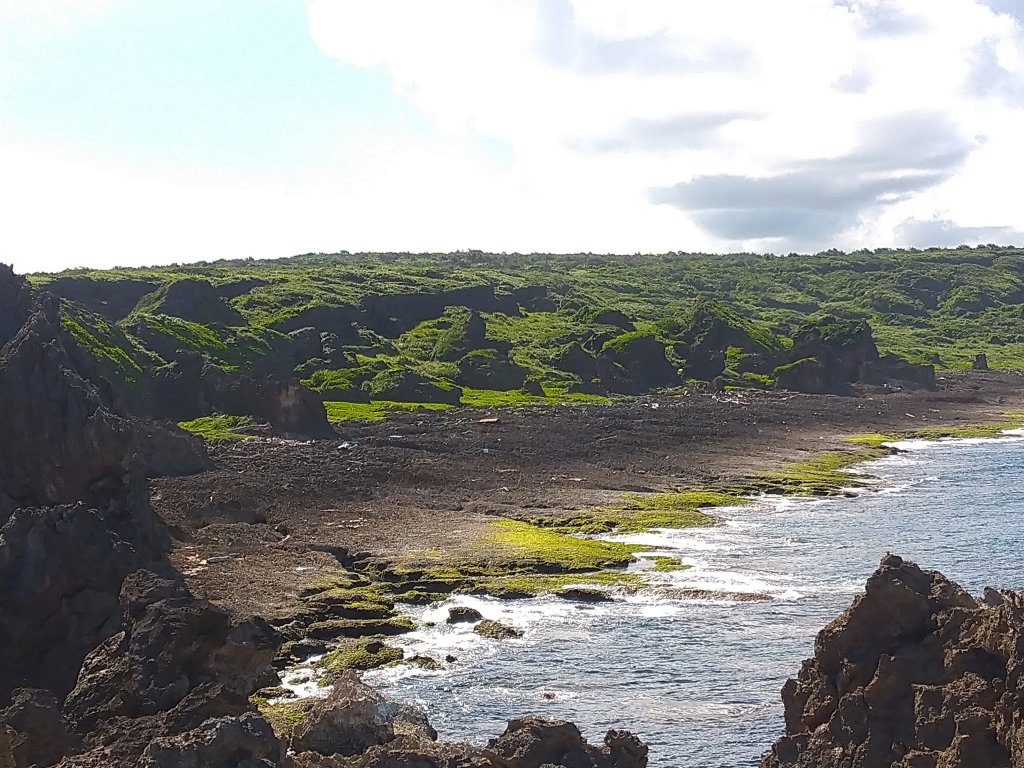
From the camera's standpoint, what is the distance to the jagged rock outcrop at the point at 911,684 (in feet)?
67.2

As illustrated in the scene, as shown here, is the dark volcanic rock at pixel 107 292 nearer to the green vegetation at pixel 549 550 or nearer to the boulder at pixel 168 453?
the boulder at pixel 168 453

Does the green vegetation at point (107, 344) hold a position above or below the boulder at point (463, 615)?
above

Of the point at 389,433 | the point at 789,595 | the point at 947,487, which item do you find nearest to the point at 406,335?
the point at 389,433

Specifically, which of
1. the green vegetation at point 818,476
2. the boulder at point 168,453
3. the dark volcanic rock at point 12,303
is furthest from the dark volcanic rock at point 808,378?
the dark volcanic rock at point 12,303

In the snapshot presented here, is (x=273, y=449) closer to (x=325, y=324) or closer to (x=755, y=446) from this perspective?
(x=755, y=446)

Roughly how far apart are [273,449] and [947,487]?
46000mm

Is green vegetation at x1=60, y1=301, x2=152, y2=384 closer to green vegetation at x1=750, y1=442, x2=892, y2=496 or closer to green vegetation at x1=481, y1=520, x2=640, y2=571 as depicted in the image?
green vegetation at x1=481, y1=520, x2=640, y2=571

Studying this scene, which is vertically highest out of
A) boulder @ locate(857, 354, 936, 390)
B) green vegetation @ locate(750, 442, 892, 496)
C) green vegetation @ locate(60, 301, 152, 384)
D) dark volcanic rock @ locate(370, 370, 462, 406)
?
green vegetation @ locate(60, 301, 152, 384)

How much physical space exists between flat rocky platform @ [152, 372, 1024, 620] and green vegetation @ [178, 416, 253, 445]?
2.61 metres

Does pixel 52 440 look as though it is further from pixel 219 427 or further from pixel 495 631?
pixel 219 427

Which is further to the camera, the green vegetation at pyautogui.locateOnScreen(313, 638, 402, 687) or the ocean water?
Answer: the green vegetation at pyautogui.locateOnScreen(313, 638, 402, 687)

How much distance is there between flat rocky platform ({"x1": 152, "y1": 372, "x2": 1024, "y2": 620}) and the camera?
5297 centimetres

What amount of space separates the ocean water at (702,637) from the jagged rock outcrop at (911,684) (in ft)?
25.1

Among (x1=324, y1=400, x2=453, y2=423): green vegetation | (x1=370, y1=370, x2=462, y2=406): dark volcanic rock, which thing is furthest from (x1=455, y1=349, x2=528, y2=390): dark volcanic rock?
(x1=324, y1=400, x2=453, y2=423): green vegetation
